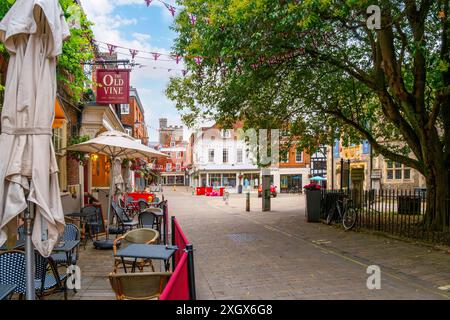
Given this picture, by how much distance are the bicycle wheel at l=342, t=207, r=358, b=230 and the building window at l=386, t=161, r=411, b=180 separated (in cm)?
2454

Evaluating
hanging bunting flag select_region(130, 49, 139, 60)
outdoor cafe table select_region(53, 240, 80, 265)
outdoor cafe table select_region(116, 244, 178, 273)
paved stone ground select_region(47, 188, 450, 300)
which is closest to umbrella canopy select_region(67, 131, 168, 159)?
paved stone ground select_region(47, 188, 450, 300)

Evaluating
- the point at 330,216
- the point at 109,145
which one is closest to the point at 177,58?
the point at 109,145

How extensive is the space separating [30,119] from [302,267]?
5.54m

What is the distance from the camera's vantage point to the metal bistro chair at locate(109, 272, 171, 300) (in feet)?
11.2

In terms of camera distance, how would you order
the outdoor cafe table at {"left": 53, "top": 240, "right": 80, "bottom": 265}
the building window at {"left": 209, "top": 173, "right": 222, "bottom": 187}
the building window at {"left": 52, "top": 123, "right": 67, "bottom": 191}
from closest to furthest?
the outdoor cafe table at {"left": 53, "top": 240, "right": 80, "bottom": 265} → the building window at {"left": 52, "top": 123, "right": 67, "bottom": 191} → the building window at {"left": 209, "top": 173, "right": 222, "bottom": 187}

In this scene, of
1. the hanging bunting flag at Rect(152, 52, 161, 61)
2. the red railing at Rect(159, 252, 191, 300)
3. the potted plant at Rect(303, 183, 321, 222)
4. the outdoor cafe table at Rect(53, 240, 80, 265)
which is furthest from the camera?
the potted plant at Rect(303, 183, 321, 222)

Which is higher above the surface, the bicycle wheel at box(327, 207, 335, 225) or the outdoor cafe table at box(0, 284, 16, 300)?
the outdoor cafe table at box(0, 284, 16, 300)

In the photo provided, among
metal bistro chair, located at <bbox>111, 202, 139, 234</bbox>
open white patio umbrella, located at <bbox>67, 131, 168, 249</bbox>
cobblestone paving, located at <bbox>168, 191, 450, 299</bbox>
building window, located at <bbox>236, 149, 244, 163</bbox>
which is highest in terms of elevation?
building window, located at <bbox>236, 149, 244, 163</bbox>

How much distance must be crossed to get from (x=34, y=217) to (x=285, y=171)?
51.6m

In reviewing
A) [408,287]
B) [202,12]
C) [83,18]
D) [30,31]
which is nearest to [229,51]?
[202,12]

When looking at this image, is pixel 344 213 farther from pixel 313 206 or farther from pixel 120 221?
pixel 120 221

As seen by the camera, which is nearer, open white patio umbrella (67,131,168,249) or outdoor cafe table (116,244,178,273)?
outdoor cafe table (116,244,178,273)

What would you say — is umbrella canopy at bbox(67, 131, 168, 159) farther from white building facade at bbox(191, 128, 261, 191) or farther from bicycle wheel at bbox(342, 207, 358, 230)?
white building facade at bbox(191, 128, 261, 191)

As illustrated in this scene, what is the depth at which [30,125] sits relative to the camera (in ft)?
11.9
